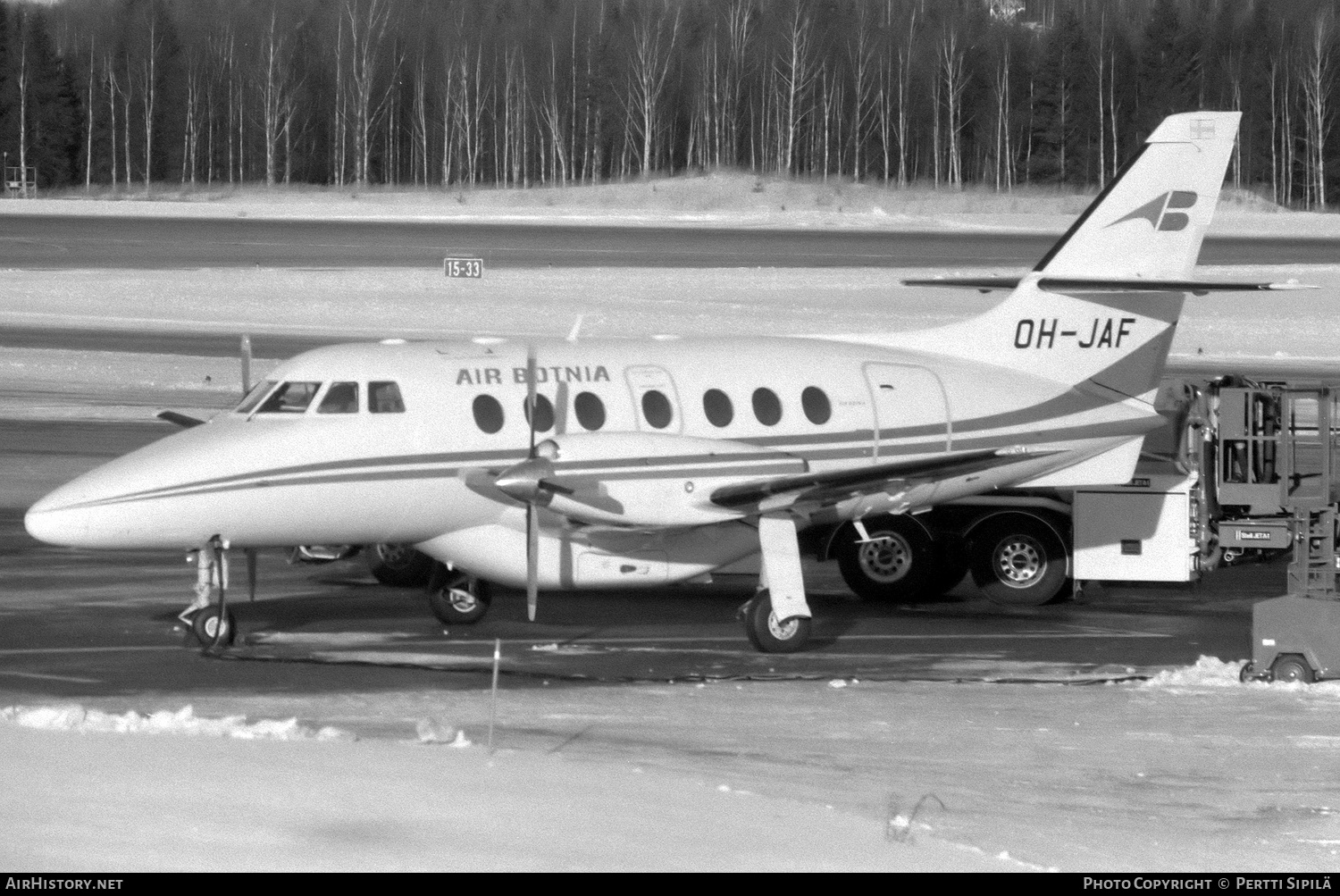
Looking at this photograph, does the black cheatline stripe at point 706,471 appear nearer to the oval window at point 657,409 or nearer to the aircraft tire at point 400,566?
the oval window at point 657,409

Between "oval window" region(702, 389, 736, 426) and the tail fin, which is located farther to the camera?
the tail fin

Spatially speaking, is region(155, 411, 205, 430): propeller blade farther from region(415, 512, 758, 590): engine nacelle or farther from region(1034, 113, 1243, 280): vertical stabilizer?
region(1034, 113, 1243, 280): vertical stabilizer

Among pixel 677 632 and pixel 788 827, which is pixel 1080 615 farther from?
pixel 788 827

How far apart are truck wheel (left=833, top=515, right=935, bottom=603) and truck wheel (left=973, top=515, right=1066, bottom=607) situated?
57 cm

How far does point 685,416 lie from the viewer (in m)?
16.8

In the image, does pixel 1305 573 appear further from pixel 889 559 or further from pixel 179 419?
pixel 179 419

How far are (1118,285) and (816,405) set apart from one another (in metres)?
3.56

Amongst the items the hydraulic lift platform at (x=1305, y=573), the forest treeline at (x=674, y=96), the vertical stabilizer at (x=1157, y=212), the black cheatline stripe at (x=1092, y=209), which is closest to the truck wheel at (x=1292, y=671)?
the hydraulic lift platform at (x=1305, y=573)

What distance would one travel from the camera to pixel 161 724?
1158 cm

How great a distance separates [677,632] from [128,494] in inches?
196

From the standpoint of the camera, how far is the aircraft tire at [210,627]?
50.4ft

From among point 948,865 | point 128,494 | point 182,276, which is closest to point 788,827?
point 948,865

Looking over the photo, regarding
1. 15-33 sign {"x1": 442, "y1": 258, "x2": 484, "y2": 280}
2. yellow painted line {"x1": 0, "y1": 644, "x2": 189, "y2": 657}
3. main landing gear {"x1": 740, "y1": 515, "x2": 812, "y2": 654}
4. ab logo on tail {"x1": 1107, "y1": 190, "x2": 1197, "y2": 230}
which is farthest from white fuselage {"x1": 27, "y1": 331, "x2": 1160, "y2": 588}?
15-33 sign {"x1": 442, "y1": 258, "x2": 484, "y2": 280}

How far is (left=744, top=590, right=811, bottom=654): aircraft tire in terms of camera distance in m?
15.9
